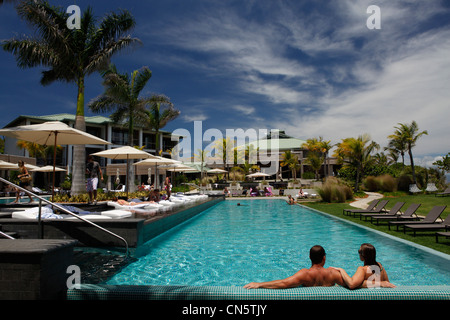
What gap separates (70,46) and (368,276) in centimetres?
1469

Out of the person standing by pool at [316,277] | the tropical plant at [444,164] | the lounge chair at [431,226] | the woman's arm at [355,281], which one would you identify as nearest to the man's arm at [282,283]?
the person standing by pool at [316,277]

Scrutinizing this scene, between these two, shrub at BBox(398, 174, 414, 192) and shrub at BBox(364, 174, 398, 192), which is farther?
shrub at BBox(398, 174, 414, 192)

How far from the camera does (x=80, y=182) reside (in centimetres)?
1270

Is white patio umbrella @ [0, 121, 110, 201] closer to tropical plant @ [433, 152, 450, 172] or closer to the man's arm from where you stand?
the man's arm

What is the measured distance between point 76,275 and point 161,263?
2971 millimetres

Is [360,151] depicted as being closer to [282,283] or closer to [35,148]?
[282,283]

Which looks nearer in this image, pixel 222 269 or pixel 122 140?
pixel 222 269

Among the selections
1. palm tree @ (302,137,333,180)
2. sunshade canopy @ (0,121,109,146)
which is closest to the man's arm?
sunshade canopy @ (0,121,109,146)

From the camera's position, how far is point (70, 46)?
13234 millimetres

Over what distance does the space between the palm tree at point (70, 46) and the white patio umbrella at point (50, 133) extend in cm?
395

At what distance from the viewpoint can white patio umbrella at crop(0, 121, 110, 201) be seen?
786 cm

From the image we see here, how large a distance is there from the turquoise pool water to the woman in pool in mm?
2285

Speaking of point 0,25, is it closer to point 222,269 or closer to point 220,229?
point 220,229
